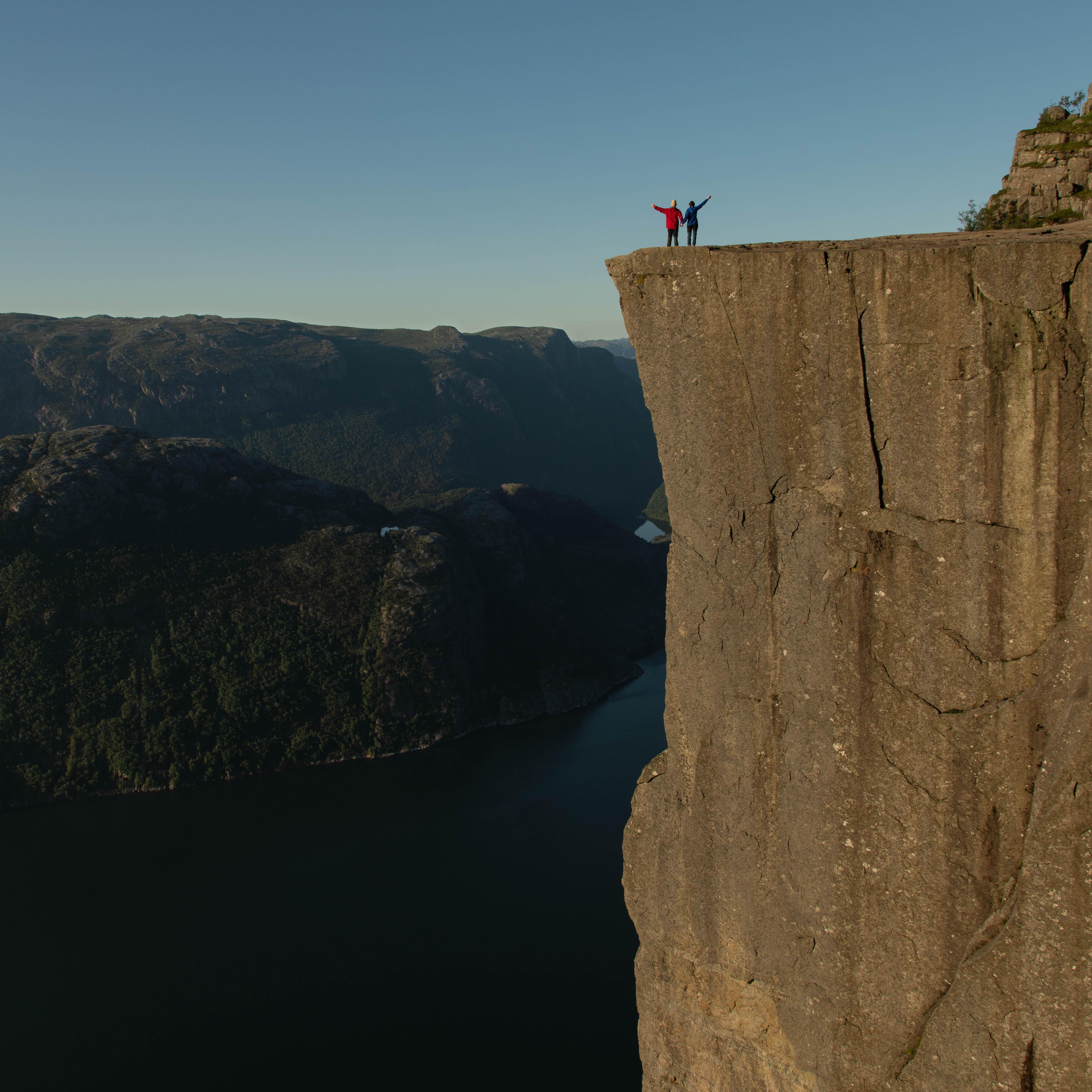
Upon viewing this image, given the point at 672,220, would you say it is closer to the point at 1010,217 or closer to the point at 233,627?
the point at 1010,217

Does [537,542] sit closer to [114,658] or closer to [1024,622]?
[114,658]

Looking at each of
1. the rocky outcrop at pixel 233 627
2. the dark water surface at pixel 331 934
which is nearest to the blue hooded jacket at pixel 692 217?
the dark water surface at pixel 331 934

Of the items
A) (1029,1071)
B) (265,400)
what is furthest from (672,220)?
(265,400)

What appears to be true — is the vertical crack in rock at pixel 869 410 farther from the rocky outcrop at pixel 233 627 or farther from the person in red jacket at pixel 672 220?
the rocky outcrop at pixel 233 627

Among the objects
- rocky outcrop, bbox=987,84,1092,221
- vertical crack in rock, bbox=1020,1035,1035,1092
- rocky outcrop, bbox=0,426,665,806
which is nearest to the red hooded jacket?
rocky outcrop, bbox=987,84,1092,221

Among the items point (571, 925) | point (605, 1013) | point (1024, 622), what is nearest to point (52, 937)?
point (571, 925)

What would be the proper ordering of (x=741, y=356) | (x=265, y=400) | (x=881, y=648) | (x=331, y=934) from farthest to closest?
(x=265, y=400) → (x=331, y=934) → (x=741, y=356) → (x=881, y=648)

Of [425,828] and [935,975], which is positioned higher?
[935,975]
